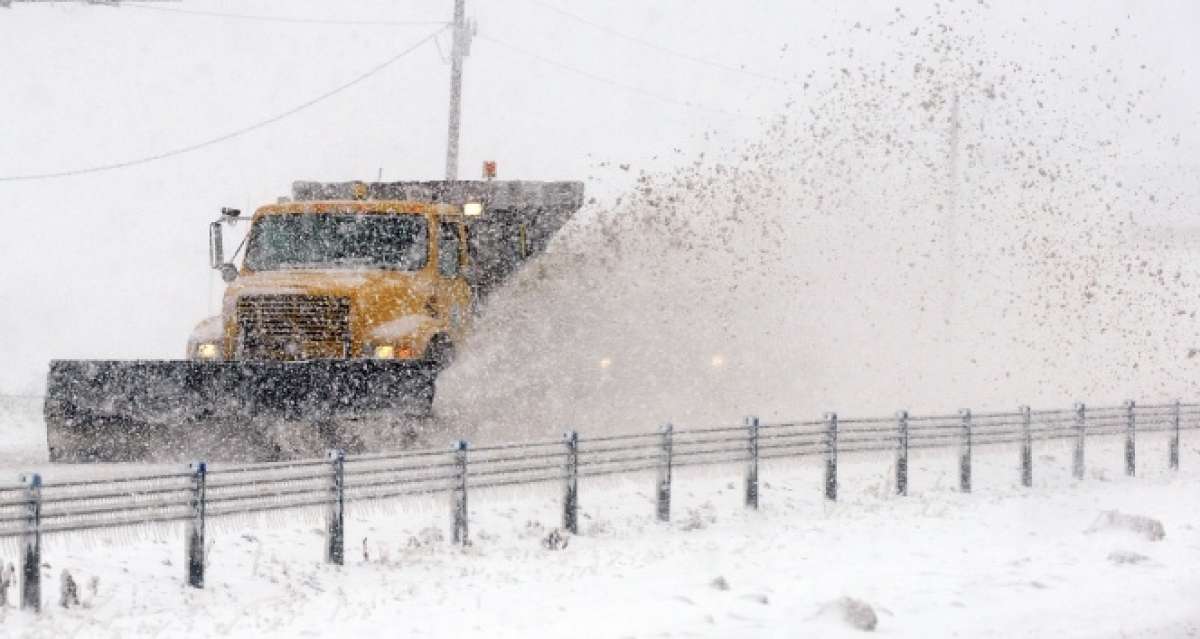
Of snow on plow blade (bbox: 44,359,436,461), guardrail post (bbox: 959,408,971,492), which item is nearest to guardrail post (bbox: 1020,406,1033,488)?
guardrail post (bbox: 959,408,971,492)

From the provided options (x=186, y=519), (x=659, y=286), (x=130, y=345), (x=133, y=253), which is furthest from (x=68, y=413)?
(x=133, y=253)

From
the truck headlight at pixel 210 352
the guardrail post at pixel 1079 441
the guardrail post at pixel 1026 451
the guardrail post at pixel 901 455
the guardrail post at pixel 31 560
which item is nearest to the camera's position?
the guardrail post at pixel 31 560

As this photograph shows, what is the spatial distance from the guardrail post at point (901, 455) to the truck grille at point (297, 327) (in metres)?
6.90

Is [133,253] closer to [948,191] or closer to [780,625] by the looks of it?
[948,191]

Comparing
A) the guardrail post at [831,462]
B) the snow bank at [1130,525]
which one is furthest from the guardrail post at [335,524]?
the snow bank at [1130,525]

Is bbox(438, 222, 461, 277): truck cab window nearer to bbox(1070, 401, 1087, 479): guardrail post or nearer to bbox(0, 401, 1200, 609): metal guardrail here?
bbox(0, 401, 1200, 609): metal guardrail

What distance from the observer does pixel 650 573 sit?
40.6 feet

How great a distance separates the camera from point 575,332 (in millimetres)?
21797

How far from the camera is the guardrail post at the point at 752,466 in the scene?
16.6 meters

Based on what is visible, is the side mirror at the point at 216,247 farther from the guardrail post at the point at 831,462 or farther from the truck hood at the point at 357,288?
the guardrail post at the point at 831,462

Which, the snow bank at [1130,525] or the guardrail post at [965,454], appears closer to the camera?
the snow bank at [1130,525]

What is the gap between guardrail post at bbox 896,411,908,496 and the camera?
1842cm

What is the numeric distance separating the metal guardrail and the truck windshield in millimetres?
2670

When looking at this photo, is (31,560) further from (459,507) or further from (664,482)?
(664,482)
